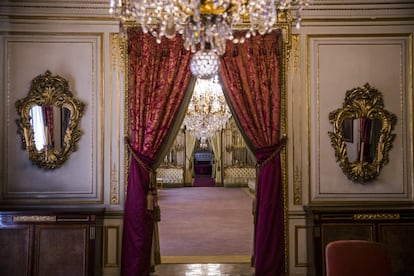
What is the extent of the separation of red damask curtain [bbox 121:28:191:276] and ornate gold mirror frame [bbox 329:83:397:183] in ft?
5.03

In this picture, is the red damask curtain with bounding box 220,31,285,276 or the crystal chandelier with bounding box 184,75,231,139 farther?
the crystal chandelier with bounding box 184,75,231,139

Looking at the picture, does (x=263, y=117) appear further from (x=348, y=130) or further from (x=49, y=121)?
(x=49, y=121)

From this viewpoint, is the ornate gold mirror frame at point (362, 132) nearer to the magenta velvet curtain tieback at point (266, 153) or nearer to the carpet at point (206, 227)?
the magenta velvet curtain tieback at point (266, 153)

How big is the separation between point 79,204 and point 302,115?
2274mm

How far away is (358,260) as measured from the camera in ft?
7.11

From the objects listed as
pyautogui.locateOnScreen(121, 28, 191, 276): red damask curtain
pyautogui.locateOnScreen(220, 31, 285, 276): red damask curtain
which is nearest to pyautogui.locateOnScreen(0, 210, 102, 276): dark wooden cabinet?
pyautogui.locateOnScreen(121, 28, 191, 276): red damask curtain

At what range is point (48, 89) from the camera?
4047 mm

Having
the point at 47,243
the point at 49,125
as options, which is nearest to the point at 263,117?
the point at 49,125

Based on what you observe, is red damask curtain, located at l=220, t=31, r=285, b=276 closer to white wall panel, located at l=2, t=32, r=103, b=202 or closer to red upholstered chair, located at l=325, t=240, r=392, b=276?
white wall panel, located at l=2, t=32, r=103, b=202

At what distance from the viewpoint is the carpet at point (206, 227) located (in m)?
4.90

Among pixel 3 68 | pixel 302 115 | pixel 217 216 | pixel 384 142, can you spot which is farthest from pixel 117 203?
pixel 217 216

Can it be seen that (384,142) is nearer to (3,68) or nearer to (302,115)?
(302,115)

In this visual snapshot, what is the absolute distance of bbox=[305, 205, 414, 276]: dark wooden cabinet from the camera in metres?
3.74

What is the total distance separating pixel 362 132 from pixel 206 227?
3.25 m
